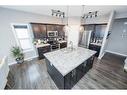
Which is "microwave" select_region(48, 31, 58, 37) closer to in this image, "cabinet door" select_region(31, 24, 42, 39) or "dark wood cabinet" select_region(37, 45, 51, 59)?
"cabinet door" select_region(31, 24, 42, 39)

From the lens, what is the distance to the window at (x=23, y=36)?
3.60 metres

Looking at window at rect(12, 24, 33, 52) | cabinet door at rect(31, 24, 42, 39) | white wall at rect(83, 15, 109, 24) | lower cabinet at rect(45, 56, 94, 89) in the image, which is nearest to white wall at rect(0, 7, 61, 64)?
window at rect(12, 24, 33, 52)

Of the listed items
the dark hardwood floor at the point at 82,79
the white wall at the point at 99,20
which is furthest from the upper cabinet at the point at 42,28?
the white wall at the point at 99,20

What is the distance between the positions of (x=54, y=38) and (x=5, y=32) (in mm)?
2800

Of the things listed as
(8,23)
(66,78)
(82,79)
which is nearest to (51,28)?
(8,23)

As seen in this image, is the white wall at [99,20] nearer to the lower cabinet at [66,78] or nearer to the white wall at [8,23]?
the lower cabinet at [66,78]

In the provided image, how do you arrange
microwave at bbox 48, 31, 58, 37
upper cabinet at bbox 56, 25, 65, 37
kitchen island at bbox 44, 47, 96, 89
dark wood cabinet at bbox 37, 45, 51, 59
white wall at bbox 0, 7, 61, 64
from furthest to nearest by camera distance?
1. upper cabinet at bbox 56, 25, 65, 37
2. microwave at bbox 48, 31, 58, 37
3. dark wood cabinet at bbox 37, 45, 51, 59
4. white wall at bbox 0, 7, 61, 64
5. kitchen island at bbox 44, 47, 96, 89

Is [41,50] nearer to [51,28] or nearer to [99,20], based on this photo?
[51,28]

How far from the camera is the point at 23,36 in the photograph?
3.92 meters

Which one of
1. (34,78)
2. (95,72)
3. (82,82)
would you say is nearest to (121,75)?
(95,72)

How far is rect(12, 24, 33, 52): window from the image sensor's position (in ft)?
11.8

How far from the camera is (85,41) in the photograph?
197 inches
